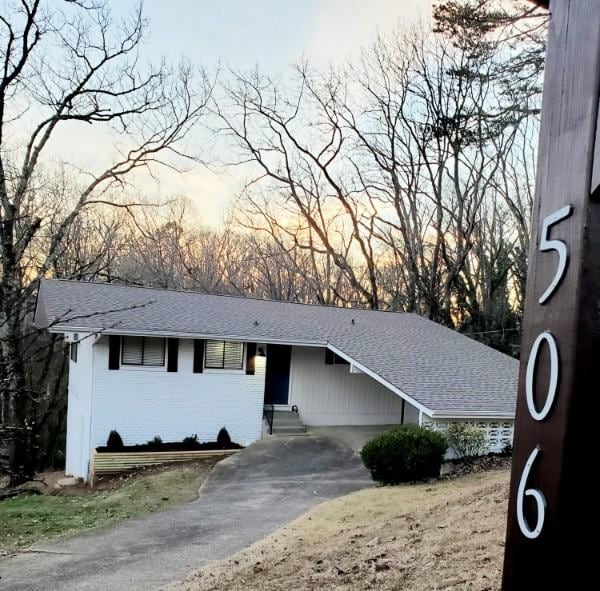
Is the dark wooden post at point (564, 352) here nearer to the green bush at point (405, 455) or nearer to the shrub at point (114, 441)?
the green bush at point (405, 455)

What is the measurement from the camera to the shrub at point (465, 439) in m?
11.4

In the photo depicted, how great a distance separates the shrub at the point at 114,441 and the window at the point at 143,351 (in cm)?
184

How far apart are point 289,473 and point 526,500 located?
11671mm

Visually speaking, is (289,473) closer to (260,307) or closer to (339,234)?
(260,307)

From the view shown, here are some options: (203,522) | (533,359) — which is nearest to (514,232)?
(203,522)

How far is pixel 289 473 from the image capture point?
494 inches

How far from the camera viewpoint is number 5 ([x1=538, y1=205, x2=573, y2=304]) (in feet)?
4.59

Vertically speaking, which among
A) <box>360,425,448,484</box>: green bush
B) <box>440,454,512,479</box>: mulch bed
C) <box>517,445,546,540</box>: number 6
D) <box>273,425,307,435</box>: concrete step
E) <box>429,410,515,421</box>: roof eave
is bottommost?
<box>273,425,307,435</box>: concrete step

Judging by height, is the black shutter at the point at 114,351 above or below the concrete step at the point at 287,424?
above

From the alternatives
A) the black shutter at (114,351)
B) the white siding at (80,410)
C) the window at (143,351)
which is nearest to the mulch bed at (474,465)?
the window at (143,351)

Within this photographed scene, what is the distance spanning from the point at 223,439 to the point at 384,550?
969 centimetres

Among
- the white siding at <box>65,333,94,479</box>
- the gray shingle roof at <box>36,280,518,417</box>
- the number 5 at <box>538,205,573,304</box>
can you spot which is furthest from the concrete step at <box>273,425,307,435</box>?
the number 5 at <box>538,205,573,304</box>

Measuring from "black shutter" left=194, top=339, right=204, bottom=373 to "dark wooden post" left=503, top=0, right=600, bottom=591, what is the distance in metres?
13.8

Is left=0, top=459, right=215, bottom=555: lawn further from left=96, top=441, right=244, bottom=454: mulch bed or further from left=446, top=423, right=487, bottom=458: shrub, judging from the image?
left=446, top=423, right=487, bottom=458: shrub
